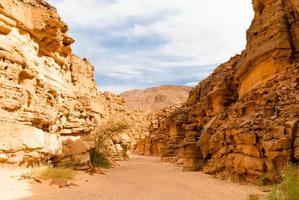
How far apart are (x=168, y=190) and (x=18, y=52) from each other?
879cm

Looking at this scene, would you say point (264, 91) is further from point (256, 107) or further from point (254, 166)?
point (254, 166)

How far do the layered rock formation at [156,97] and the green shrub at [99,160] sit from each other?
83.3m

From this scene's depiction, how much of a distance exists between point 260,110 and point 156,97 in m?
106

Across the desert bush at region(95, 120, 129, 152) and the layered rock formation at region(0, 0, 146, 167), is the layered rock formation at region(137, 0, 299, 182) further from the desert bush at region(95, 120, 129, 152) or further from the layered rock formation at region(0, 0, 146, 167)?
the layered rock formation at region(0, 0, 146, 167)

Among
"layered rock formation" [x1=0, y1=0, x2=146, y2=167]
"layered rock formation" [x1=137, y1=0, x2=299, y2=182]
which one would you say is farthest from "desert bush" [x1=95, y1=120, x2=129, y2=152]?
"layered rock formation" [x1=137, y1=0, x2=299, y2=182]

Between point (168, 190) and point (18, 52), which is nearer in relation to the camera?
point (168, 190)

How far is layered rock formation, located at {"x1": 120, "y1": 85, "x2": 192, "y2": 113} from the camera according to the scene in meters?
112

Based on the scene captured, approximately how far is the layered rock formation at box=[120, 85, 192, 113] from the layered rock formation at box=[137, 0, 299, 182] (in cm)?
8603

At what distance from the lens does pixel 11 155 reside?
1182cm

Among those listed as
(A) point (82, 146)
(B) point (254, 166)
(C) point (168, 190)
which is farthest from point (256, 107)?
(A) point (82, 146)

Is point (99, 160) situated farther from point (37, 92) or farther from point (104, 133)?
point (37, 92)

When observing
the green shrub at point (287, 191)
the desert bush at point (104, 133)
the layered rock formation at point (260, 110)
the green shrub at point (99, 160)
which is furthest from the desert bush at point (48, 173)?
the desert bush at point (104, 133)

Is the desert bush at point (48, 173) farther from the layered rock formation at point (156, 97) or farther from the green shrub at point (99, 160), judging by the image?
the layered rock formation at point (156, 97)

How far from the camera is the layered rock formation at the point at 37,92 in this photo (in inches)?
478
